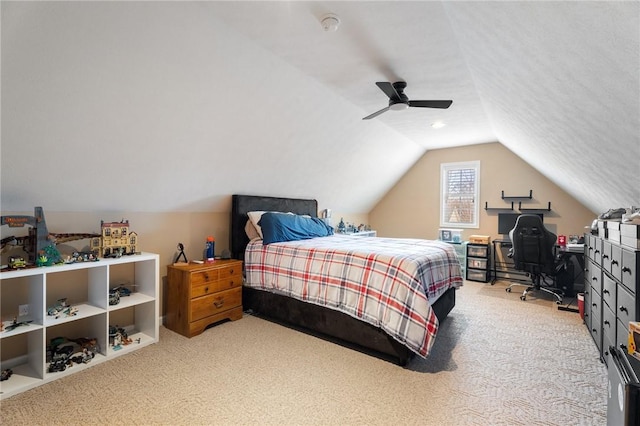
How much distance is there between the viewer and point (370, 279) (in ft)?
8.39

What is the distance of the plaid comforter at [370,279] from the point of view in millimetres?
2308

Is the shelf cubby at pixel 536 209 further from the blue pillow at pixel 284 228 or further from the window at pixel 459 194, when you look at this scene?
the blue pillow at pixel 284 228

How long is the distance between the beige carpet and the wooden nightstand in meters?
0.15

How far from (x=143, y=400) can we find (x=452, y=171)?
19.3 feet

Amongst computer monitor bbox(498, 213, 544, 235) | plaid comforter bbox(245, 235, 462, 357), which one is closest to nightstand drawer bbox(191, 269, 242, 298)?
plaid comforter bbox(245, 235, 462, 357)

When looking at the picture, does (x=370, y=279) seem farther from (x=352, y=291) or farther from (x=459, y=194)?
(x=459, y=194)

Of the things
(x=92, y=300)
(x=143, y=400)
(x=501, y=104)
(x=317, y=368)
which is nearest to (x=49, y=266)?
(x=92, y=300)

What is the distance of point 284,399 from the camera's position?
1.94 meters

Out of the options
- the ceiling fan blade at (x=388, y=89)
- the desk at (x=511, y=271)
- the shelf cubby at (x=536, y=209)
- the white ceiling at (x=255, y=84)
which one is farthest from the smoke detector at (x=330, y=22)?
the shelf cubby at (x=536, y=209)

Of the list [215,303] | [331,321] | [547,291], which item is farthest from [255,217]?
[547,291]

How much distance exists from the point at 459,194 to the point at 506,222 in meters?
0.98

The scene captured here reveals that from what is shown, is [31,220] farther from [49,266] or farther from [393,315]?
[393,315]

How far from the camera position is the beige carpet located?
70.4 inches

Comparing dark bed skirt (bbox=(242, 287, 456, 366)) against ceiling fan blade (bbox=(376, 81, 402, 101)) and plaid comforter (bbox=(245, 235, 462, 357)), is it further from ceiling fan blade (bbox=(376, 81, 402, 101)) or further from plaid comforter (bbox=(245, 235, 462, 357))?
ceiling fan blade (bbox=(376, 81, 402, 101))
